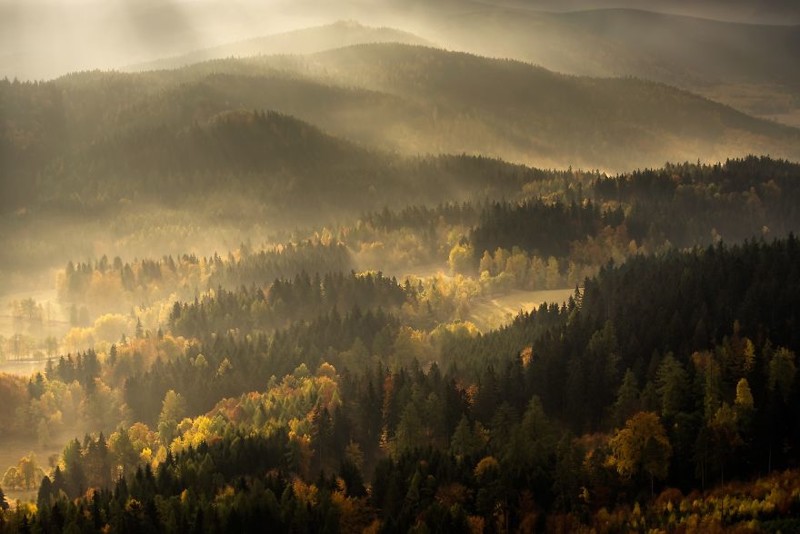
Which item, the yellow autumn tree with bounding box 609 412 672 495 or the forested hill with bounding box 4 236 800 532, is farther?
the yellow autumn tree with bounding box 609 412 672 495

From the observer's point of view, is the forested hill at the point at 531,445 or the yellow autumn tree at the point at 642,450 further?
the yellow autumn tree at the point at 642,450

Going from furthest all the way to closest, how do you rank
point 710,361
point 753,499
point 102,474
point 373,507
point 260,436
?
1. point 102,474
2. point 260,436
3. point 710,361
4. point 373,507
5. point 753,499

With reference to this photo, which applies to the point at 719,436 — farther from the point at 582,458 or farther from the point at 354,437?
the point at 354,437

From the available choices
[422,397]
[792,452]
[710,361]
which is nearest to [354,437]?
[422,397]

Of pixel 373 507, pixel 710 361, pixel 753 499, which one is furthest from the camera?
pixel 710 361

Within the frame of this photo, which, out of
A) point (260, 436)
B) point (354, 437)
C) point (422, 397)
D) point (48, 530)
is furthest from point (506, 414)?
point (48, 530)

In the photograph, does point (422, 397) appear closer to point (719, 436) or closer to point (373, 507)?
point (373, 507)

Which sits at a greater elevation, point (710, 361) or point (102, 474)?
point (710, 361)

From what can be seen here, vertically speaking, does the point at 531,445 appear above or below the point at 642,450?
above

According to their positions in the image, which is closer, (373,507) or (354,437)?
(373,507)

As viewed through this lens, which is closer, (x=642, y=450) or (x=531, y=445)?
(x=642, y=450)
